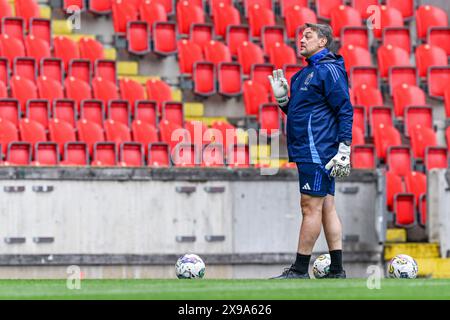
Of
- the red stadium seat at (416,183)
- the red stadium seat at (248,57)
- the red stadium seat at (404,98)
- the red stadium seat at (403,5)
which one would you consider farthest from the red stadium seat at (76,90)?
the red stadium seat at (403,5)

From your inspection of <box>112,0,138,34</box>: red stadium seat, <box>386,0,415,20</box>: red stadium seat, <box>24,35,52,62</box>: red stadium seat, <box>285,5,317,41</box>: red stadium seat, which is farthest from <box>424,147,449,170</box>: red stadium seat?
<box>24,35,52,62</box>: red stadium seat

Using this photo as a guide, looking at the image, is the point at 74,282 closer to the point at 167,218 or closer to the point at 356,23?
the point at 167,218

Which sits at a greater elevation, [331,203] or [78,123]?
[78,123]

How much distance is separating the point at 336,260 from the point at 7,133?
275 inches

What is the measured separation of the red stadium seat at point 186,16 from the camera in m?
19.7

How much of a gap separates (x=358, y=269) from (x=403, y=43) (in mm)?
6504

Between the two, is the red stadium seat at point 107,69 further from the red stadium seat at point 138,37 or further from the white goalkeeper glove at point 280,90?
the white goalkeeper glove at point 280,90

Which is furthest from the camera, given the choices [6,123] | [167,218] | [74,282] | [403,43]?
[403,43]

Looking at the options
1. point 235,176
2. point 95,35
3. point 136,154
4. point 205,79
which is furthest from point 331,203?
point 95,35

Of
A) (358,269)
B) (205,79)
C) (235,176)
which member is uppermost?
(205,79)

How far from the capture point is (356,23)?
66.5 feet

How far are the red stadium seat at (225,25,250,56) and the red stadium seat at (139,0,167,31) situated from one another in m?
0.99

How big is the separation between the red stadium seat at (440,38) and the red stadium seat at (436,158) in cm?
335

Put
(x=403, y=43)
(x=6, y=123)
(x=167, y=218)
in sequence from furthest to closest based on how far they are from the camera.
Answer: (x=403, y=43) → (x=6, y=123) → (x=167, y=218)
